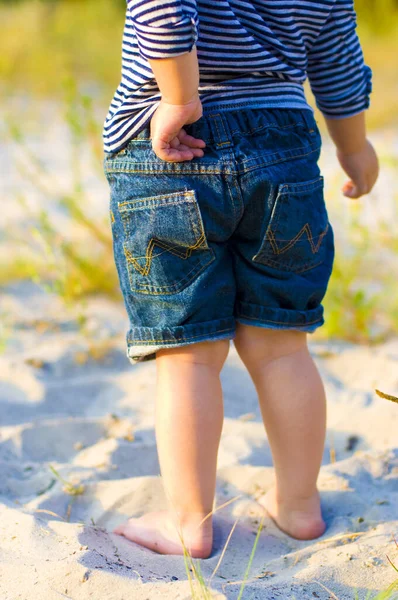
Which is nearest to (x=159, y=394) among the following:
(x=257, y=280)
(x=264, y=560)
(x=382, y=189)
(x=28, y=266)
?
(x=257, y=280)

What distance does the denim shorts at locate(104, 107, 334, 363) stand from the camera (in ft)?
4.67

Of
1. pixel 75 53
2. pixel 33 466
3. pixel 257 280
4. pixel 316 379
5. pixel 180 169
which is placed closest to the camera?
pixel 180 169

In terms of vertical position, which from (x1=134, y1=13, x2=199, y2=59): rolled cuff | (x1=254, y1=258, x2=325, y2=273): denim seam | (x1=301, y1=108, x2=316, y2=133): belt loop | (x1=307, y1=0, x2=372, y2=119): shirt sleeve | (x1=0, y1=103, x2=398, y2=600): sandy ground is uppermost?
(x1=134, y1=13, x2=199, y2=59): rolled cuff

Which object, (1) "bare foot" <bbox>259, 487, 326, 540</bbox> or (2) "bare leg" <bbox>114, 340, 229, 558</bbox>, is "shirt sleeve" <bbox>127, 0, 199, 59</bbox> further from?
(1) "bare foot" <bbox>259, 487, 326, 540</bbox>

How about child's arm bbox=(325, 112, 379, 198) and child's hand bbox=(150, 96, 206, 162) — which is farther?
child's arm bbox=(325, 112, 379, 198)

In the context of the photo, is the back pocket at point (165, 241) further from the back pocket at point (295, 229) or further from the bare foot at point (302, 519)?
the bare foot at point (302, 519)

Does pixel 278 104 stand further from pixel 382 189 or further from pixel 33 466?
pixel 382 189

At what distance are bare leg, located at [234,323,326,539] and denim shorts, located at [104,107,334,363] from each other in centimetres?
6

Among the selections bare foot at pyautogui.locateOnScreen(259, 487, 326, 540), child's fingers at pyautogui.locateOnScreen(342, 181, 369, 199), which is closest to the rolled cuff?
child's fingers at pyautogui.locateOnScreen(342, 181, 369, 199)

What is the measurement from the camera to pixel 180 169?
4.65ft

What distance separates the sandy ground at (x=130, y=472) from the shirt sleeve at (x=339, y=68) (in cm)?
95

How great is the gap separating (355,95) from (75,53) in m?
7.57

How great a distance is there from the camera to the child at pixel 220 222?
4.64 ft

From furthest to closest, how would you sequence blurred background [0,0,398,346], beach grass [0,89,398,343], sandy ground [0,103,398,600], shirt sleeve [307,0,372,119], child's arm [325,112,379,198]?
1. blurred background [0,0,398,346]
2. beach grass [0,89,398,343]
3. child's arm [325,112,379,198]
4. shirt sleeve [307,0,372,119]
5. sandy ground [0,103,398,600]
